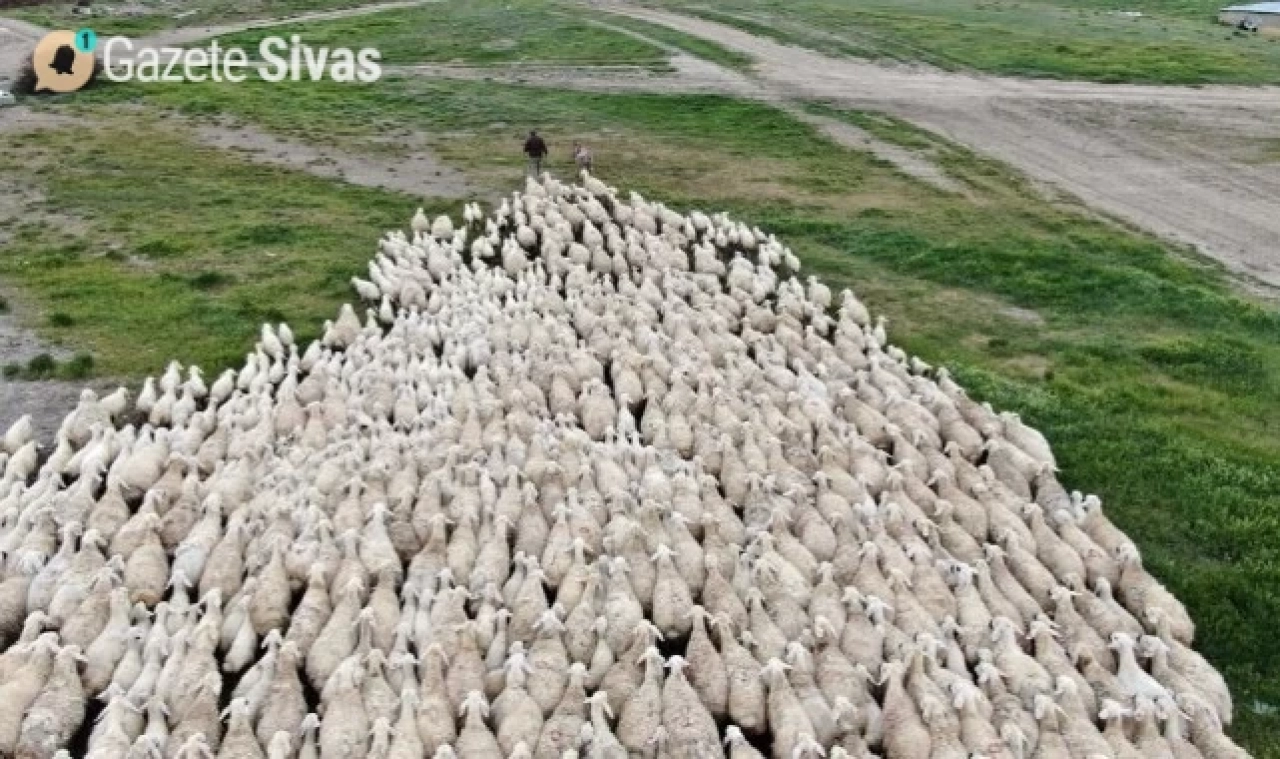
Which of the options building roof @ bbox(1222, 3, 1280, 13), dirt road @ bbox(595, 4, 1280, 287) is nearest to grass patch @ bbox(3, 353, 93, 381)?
dirt road @ bbox(595, 4, 1280, 287)

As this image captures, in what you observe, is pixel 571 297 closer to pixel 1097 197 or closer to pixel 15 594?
pixel 15 594

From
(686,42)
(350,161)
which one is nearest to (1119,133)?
(686,42)

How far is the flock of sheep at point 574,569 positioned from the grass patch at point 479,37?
32.8 m

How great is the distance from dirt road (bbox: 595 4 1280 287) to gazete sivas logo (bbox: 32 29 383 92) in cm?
1692

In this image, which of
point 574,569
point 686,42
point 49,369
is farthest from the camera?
point 686,42

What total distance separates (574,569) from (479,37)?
149 feet

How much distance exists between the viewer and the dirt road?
2847cm

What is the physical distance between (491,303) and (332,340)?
108 inches

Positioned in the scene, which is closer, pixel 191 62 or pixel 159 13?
pixel 191 62

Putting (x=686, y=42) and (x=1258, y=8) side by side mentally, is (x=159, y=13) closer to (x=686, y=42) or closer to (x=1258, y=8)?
(x=686, y=42)

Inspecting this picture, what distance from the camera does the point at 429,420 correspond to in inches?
608

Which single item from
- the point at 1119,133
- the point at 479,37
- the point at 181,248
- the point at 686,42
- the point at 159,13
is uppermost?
the point at 159,13

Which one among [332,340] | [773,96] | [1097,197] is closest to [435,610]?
[332,340]

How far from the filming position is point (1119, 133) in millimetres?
37125
